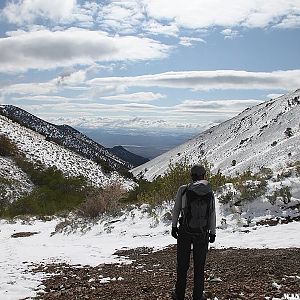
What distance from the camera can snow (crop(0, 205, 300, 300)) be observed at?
31.3 ft

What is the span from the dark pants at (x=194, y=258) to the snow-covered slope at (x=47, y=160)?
123 ft

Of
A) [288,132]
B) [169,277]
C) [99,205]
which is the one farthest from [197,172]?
[288,132]

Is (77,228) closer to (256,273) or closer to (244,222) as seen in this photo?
(244,222)

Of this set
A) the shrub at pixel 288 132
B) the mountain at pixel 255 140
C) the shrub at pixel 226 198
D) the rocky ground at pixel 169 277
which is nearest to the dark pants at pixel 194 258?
the rocky ground at pixel 169 277

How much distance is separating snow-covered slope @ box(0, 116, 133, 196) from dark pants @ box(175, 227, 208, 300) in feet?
123

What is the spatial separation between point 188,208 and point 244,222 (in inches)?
330

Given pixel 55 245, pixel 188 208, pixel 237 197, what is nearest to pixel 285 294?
pixel 188 208

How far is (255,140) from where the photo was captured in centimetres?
6531

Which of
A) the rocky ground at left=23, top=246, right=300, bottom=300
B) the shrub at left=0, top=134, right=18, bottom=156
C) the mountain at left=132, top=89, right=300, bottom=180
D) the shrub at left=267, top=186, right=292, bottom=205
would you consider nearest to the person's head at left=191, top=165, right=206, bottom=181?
the rocky ground at left=23, top=246, right=300, bottom=300

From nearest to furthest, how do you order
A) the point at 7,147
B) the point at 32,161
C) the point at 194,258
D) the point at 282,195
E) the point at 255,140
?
1. the point at 194,258
2. the point at 282,195
3. the point at 32,161
4. the point at 7,147
5. the point at 255,140

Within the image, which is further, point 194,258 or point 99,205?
point 99,205

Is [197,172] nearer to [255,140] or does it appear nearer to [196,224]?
[196,224]

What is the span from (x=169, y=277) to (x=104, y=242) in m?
7.41

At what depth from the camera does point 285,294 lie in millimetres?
6250
